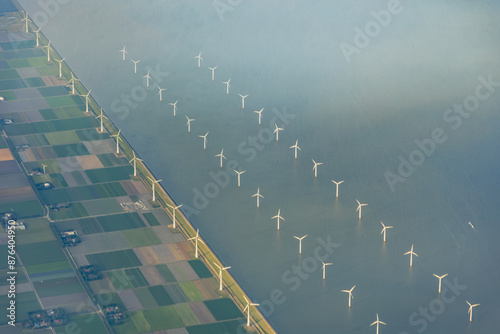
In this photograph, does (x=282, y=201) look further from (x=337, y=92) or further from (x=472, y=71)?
(x=472, y=71)

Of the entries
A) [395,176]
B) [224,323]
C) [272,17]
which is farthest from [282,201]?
[272,17]

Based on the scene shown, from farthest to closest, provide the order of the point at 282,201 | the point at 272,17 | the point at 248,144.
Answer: the point at 272,17 < the point at 248,144 < the point at 282,201

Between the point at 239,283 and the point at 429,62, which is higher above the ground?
the point at 429,62
